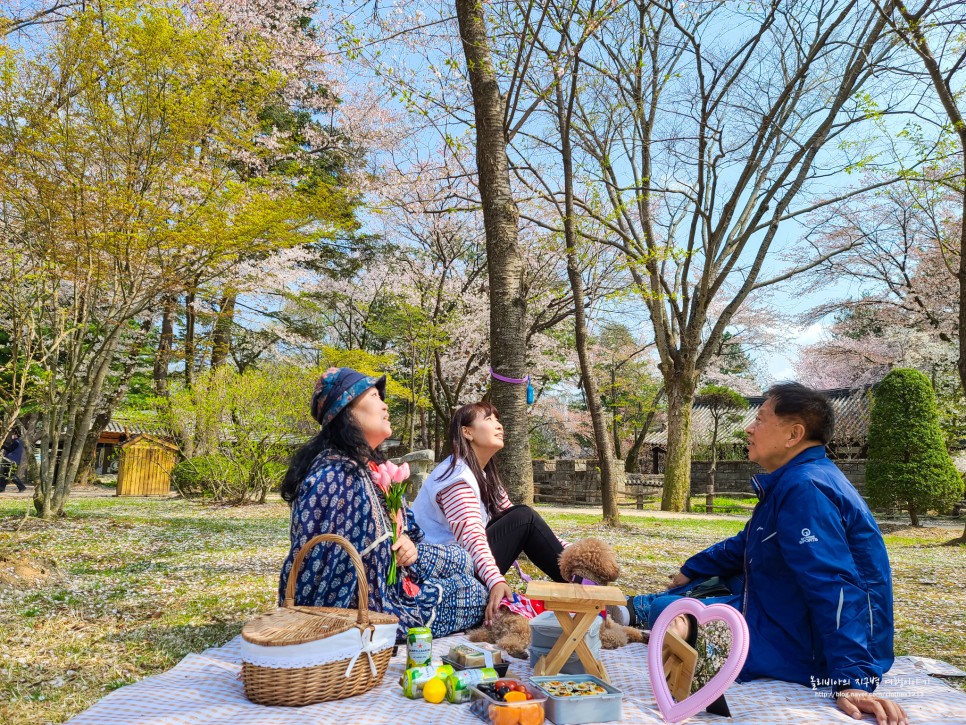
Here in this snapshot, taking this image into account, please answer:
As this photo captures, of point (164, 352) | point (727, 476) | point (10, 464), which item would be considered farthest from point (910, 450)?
point (10, 464)

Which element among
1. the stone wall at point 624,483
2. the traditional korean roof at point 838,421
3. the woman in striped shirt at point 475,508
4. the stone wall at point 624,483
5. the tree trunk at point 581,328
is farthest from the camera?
the traditional korean roof at point 838,421

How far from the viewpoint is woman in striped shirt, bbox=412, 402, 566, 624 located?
3643 mm

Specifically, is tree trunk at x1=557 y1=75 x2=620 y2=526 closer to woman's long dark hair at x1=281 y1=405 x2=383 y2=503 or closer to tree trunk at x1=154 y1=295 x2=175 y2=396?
woman's long dark hair at x1=281 y1=405 x2=383 y2=503

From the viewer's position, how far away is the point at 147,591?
5.07 m

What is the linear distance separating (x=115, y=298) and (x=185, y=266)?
0.93m

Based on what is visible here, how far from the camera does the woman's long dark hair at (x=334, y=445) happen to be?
2988 millimetres

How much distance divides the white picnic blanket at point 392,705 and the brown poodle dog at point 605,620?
199 mm

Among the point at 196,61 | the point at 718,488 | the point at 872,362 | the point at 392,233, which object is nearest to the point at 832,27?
the point at 196,61

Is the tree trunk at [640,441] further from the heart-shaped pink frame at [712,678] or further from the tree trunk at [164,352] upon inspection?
the heart-shaped pink frame at [712,678]

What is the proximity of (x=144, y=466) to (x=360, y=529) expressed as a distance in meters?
16.8

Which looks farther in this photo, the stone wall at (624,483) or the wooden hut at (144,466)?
the stone wall at (624,483)

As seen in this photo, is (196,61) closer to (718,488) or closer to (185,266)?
(185,266)

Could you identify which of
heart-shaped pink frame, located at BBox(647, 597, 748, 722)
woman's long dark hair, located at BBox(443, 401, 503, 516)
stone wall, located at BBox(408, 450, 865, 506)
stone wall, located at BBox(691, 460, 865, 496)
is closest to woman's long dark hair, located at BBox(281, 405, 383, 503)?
woman's long dark hair, located at BBox(443, 401, 503, 516)

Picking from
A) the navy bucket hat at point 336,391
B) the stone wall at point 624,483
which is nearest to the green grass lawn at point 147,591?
the navy bucket hat at point 336,391
